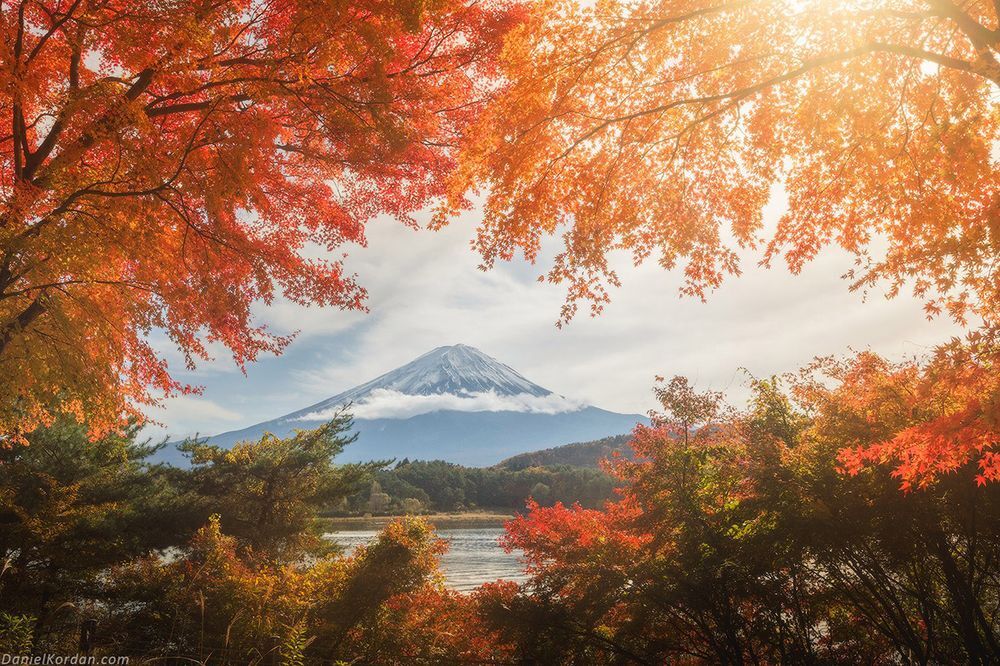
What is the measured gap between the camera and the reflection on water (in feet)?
75.3

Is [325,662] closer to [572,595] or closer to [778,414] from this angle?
[572,595]

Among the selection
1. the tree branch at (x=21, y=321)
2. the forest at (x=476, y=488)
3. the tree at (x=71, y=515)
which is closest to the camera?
the tree branch at (x=21, y=321)

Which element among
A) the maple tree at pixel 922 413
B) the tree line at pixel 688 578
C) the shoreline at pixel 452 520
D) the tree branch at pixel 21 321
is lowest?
the shoreline at pixel 452 520

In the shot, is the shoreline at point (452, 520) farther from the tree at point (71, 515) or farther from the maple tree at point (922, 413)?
the maple tree at point (922, 413)

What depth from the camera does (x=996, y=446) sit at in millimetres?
4617

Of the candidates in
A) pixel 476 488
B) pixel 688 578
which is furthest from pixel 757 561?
pixel 476 488

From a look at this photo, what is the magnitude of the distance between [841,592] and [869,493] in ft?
5.10

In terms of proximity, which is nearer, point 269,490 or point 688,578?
point 688,578

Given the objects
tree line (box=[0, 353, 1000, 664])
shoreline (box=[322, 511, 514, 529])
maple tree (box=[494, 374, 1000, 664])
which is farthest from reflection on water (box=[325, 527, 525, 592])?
maple tree (box=[494, 374, 1000, 664])

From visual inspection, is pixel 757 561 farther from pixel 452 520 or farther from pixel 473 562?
pixel 452 520

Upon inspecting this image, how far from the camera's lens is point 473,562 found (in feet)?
99.0

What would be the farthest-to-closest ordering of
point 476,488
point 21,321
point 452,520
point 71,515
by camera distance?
1. point 476,488
2. point 452,520
3. point 71,515
4. point 21,321

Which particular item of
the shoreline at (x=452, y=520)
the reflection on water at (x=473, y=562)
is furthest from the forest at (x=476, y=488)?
the reflection on water at (x=473, y=562)

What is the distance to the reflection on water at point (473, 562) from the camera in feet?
75.3
